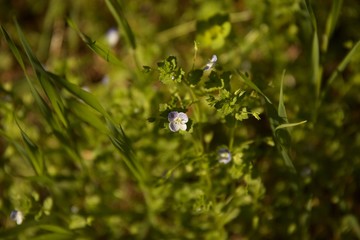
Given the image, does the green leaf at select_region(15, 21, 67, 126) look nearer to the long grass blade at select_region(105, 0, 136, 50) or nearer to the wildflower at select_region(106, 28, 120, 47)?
the long grass blade at select_region(105, 0, 136, 50)

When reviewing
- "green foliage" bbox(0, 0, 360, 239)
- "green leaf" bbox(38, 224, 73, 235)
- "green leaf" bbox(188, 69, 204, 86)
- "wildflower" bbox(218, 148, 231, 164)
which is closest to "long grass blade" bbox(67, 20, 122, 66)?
"green foliage" bbox(0, 0, 360, 239)

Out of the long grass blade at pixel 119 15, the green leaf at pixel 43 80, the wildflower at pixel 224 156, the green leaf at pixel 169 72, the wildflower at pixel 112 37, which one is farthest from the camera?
the wildflower at pixel 112 37

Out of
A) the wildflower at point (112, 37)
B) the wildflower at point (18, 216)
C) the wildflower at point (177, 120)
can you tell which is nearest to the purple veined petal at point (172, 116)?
the wildflower at point (177, 120)

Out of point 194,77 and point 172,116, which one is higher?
point 194,77

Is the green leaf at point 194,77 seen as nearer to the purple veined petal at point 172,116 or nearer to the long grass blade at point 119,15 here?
the purple veined petal at point 172,116

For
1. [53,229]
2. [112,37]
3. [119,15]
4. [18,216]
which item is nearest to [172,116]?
[119,15]

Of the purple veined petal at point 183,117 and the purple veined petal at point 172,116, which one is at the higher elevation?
the purple veined petal at point 172,116

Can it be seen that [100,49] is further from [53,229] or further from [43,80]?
[53,229]
